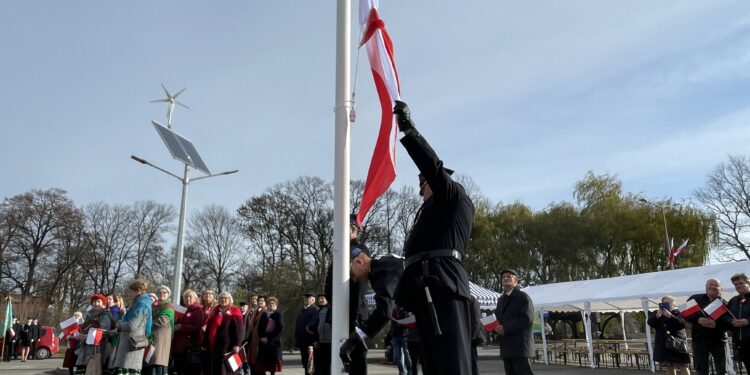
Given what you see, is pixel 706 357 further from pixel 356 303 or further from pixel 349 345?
pixel 349 345

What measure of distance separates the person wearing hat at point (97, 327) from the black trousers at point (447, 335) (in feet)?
21.1

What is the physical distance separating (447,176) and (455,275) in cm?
64

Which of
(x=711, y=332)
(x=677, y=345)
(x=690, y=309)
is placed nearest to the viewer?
(x=711, y=332)

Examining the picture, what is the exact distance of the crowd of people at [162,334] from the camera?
8.21 m

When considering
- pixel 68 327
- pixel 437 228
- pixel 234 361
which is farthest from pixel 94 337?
pixel 437 228

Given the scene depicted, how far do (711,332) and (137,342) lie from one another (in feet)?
26.9

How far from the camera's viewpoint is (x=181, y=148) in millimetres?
18078

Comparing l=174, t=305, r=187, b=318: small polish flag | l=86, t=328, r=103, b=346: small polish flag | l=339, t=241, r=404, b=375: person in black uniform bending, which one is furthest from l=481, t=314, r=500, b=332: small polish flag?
l=86, t=328, r=103, b=346: small polish flag

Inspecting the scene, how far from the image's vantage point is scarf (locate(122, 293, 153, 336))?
820 centimetres

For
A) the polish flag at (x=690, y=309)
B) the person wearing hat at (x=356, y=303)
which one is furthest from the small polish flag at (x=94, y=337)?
the polish flag at (x=690, y=309)

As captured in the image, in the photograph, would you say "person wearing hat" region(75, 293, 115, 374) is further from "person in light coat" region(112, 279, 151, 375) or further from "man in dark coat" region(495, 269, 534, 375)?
"man in dark coat" region(495, 269, 534, 375)

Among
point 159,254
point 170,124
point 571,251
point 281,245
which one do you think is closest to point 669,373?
point 170,124

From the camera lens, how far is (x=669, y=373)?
1132cm

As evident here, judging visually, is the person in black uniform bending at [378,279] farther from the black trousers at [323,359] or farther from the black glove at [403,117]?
the black trousers at [323,359]
